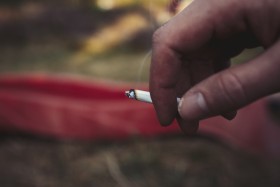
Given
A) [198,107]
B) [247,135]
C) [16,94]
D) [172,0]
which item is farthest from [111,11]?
[198,107]

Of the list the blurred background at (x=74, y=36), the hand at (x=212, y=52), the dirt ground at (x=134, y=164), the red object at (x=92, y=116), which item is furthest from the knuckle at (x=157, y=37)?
the blurred background at (x=74, y=36)

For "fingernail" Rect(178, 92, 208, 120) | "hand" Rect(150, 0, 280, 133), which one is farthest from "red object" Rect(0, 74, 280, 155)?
"fingernail" Rect(178, 92, 208, 120)

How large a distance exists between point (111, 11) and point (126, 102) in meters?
1.81

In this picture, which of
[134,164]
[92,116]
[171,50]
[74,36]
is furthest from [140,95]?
[74,36]

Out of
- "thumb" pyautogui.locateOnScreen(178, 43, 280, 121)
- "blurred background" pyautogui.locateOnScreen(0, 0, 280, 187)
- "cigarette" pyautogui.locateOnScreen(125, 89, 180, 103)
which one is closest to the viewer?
"thumb" pyautogui.locateOnScreen(178, 43, 280, 121)

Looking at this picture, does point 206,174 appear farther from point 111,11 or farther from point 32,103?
point 111,11

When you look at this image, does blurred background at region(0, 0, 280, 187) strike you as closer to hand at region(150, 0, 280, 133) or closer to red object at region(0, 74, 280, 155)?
red object at region(0, 74, 280, 155)

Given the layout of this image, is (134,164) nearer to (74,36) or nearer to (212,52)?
(212,52)

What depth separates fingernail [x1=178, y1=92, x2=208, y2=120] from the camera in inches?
26.1

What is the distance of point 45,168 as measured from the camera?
1.85 m

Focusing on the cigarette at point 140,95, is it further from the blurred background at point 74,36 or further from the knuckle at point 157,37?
the blurred background at point 74,36

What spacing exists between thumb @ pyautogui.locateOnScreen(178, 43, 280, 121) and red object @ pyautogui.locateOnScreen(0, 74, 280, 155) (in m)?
1.30

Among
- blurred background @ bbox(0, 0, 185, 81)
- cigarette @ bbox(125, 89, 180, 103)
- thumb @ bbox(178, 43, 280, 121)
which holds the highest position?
blurred background @ bbox(0, 0, 185, 81)

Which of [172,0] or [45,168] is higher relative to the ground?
[45,168]
